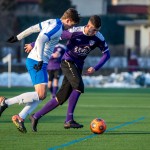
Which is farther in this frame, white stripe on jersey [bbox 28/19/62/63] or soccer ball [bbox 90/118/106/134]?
soccer ball [bbox 90/118/106/134]

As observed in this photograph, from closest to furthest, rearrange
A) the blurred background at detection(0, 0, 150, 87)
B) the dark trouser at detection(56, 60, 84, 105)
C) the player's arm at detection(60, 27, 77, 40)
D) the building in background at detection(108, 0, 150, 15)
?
the player's arm at detection(60, 27, 77, 40), the dark trouser at detection(56, 60, 84, 105), the blurred background at detection(0, 0, 150, 87), the building in background at detection(108, 0, 150, 15)

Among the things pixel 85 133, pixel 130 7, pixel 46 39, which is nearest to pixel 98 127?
pixel 85 133

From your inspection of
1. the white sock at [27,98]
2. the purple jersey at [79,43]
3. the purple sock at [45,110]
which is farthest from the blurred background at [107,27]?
the white sock at [27,98]

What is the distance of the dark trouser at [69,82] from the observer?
16.4 m

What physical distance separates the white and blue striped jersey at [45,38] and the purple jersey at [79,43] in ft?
1.65

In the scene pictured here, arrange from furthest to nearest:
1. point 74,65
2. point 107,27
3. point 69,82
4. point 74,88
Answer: point 107,27 < point 74,65 < point 69,82 < point 74,88

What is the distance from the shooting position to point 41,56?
1550cm

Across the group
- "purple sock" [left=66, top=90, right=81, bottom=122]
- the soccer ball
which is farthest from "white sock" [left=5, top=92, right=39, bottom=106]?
the soccer ball

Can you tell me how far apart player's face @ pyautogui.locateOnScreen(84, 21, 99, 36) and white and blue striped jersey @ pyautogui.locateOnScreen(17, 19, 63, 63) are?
0.67 meters

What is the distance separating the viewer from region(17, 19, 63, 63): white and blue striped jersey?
50.8 ft

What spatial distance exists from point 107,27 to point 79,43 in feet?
178

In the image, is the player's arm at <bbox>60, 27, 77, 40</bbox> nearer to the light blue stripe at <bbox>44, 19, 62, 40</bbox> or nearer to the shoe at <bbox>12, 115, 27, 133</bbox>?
the light blue stripe at <bbox>44, 19, 62, 40</bbox>

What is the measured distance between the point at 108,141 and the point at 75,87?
213cm

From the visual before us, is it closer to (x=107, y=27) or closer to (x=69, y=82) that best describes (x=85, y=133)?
(x=69, y=82)
